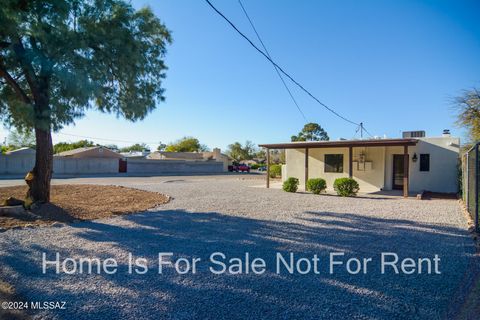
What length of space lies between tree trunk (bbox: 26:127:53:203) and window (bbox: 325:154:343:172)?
1310 cm

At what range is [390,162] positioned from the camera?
581 inches

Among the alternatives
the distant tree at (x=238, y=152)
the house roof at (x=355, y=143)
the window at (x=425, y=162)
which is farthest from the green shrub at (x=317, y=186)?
the distant tree at (x=238, y=152)

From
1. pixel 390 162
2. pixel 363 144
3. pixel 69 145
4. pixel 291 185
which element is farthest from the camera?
pixel 69 145

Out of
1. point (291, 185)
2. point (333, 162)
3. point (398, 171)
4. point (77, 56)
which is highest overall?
point (77, 56)

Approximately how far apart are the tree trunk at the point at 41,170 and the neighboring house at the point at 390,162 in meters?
10.2

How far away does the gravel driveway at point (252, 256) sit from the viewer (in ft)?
9.89

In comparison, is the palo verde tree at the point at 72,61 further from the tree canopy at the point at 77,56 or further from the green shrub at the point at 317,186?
the green shrub at the point at 317,186

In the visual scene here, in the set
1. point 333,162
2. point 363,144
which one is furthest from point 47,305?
point 333,162

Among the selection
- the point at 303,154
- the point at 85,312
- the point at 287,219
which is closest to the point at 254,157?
the point at 303,154

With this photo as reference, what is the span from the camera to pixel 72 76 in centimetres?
650

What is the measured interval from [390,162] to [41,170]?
1485cm

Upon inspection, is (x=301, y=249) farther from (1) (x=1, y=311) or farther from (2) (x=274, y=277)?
(1) (x=1, y=311)

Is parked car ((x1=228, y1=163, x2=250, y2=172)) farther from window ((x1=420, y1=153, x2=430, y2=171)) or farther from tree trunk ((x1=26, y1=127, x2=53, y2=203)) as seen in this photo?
tree trunk ((x1=26, y1=127, x2=53, y2=203))

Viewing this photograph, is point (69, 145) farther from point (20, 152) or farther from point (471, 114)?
point (471, 114)
